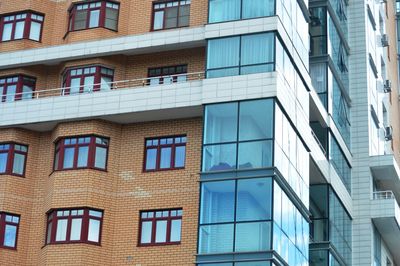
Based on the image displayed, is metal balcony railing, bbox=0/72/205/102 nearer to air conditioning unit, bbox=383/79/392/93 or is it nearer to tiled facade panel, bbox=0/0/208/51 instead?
tiled facade panel, bbox=0/0/208/51

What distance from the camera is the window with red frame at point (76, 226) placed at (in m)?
33.9

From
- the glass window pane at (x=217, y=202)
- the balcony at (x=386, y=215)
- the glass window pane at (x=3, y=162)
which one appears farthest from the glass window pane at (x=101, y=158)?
the balcony at (x=386, y=215)

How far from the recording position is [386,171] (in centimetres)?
4450

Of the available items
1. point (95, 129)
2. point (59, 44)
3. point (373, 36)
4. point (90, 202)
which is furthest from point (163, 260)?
point (373, 36)

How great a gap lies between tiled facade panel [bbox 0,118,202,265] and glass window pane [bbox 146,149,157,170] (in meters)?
0.25

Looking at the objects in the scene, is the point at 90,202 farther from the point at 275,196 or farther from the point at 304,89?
the point at 304,89

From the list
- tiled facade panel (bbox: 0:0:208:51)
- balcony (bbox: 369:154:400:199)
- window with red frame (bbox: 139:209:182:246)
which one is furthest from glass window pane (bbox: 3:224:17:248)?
balcony (bbox: 369:154:400:199)

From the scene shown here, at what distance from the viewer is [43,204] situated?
35.7 metres

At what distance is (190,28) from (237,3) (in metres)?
2.06

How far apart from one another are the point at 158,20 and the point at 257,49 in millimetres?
5084

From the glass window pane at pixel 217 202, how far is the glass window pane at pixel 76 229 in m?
4.63

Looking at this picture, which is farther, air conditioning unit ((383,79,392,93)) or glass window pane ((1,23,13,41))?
air conditioning unit ((383,79,392,93))

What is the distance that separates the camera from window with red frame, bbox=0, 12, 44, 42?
39094mm

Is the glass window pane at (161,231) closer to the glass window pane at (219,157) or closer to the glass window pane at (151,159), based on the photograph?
the glass window pane at (151,159)
